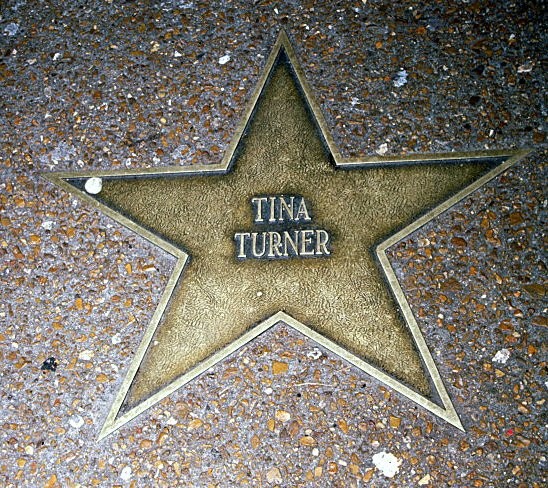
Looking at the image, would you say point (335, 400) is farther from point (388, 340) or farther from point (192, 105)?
point (192, 105)

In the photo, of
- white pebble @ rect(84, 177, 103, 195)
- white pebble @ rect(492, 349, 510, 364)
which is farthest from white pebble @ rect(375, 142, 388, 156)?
white pebble @ rect(84, 177, 103, 195)

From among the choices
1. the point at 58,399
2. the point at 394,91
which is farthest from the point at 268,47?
the point at 58,399

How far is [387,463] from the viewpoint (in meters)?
2.00

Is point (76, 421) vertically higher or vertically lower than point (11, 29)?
lower

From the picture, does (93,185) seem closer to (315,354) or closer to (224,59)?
(224,59)

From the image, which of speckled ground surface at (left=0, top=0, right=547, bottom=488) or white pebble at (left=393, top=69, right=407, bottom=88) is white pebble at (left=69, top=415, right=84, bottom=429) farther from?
white pebble at (left=393, top=69, right=407, bottom=88)

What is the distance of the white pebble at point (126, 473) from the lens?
205 centimetres

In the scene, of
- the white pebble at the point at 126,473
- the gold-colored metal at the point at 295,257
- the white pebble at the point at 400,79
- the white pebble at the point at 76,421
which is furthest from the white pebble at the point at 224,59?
the white pebble at the point at 126,473

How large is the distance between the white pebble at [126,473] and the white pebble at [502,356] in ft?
4.39

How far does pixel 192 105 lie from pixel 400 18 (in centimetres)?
89

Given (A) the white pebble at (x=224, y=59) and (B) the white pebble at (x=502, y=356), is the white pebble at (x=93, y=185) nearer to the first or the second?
(A) the white pebble at (x=224, y=59)

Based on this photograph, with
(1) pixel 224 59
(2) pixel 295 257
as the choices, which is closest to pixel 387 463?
(2) pixel 295 257

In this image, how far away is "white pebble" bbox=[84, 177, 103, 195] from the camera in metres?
2.25

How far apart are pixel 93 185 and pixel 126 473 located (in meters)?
1.07
